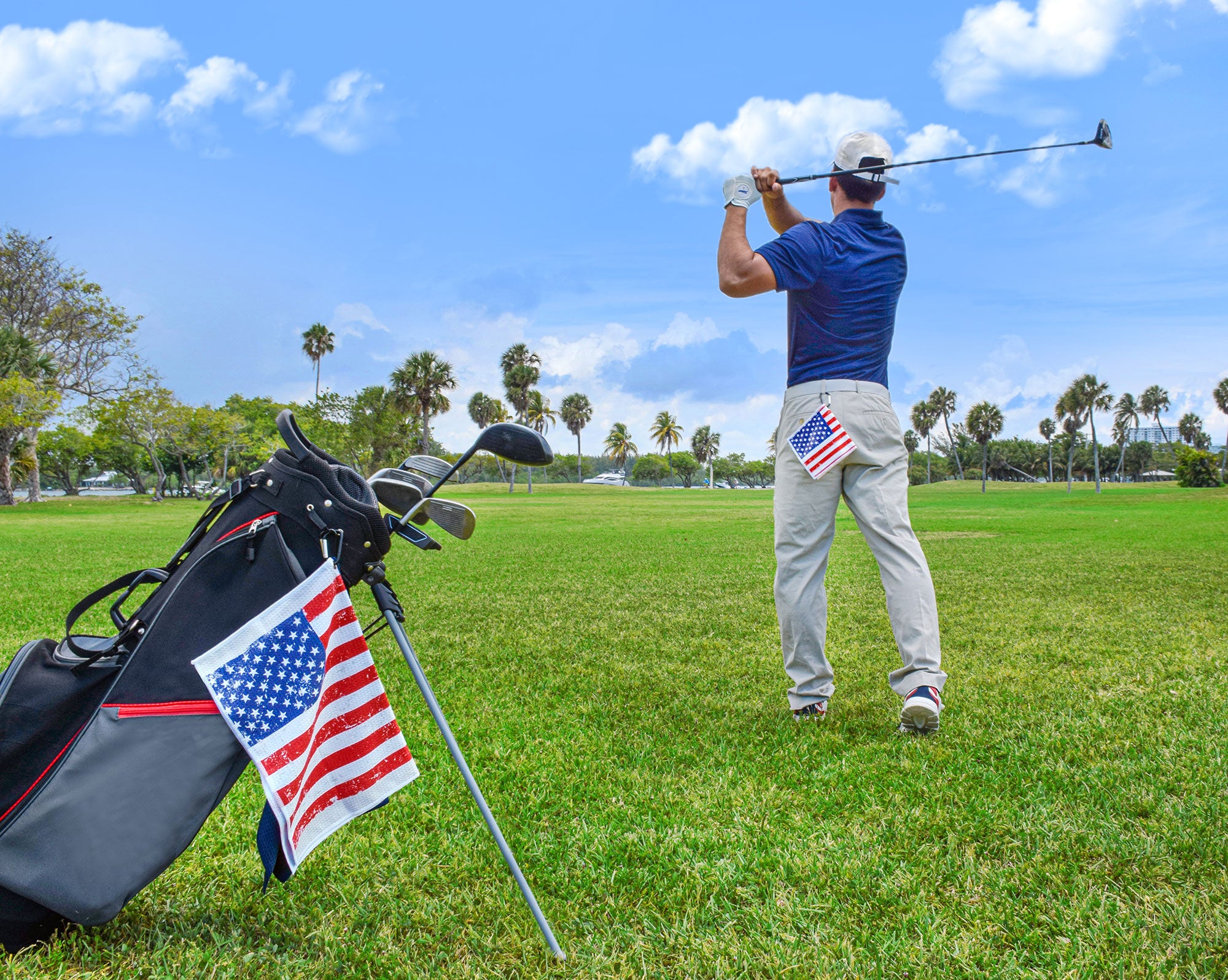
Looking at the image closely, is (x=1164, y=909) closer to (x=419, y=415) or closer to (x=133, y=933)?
(x=133, y=933)

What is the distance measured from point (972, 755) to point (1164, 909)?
1.05m

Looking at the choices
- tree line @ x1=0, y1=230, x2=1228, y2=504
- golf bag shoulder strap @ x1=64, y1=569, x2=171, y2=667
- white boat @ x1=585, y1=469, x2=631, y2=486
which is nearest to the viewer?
golf bag shoulder strap @ x1=64, y1=569, x2=171, y2=667

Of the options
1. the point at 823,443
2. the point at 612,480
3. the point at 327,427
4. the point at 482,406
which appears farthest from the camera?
the point at 612,480

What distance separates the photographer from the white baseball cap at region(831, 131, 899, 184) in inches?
133

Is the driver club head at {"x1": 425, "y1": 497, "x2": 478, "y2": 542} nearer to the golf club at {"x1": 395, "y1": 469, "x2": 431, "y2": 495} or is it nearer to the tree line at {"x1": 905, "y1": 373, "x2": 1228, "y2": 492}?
the golf club at {"x1": 395, "y1": 469, "x2": 431, "y2": 495}

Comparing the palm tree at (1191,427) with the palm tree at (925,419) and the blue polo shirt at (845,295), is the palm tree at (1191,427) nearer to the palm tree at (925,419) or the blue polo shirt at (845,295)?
the palm tree at (925,419)

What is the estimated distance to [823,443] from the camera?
3.23 m

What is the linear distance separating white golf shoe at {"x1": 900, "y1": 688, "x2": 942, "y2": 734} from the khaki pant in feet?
0.12

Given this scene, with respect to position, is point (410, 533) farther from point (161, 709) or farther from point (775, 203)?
point (775, 203)

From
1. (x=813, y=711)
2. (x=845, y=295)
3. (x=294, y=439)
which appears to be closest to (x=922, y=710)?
(x=813, y=711)

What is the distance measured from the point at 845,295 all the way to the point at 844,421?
527mm

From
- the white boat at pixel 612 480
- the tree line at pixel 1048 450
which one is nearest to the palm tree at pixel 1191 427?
the tree line at pixel 1048 450

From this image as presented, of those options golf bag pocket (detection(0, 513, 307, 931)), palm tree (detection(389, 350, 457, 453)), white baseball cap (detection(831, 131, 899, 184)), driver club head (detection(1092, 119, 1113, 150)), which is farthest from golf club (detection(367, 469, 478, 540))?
palm tree (detection(389, 350, 457, 453))

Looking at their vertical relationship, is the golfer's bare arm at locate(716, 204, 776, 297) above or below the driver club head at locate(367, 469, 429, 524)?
above
